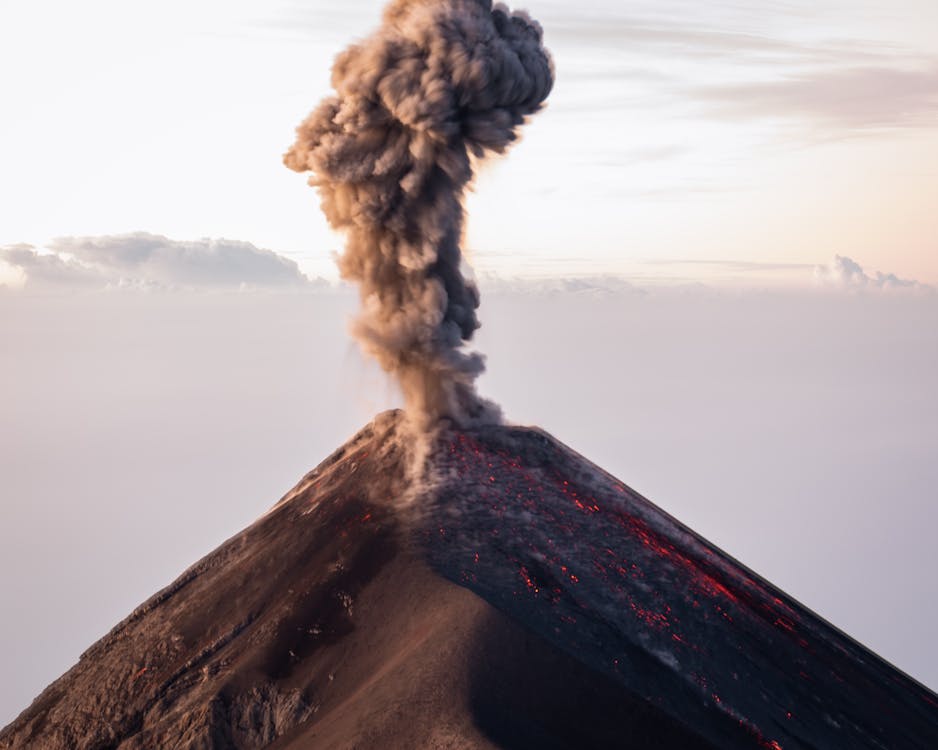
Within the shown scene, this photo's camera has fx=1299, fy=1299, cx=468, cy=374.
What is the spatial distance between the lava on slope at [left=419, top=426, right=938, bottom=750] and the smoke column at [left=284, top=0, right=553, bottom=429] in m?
4.45

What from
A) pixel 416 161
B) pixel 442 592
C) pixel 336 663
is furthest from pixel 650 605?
pixel 416 161

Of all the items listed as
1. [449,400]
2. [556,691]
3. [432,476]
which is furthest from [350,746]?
[449,400]

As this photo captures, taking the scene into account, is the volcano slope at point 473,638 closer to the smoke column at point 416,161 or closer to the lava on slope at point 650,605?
the lava on slope at point 650,605

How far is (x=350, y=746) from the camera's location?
43844mm

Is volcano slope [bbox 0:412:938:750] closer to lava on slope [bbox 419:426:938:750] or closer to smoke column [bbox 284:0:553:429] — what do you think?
lava on slope [bbox 419:426:938:750]

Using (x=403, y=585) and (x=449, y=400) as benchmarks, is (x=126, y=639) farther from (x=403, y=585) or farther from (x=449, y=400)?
(x=449, y=400)

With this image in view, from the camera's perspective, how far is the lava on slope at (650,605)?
4878cm

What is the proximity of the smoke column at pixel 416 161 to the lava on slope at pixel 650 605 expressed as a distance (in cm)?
445

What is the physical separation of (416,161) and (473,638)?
885 inches

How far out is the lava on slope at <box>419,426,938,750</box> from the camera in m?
48.8

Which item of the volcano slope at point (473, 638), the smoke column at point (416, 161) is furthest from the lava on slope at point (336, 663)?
the smoke column at point (416, 161)

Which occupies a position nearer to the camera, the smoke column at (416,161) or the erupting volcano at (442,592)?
the erupting volcano at (442,592)

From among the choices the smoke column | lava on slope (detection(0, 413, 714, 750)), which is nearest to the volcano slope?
lava on slope (detection(0, 413, 714, 750))

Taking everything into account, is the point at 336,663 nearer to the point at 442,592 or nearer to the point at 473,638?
the point at 442,592
